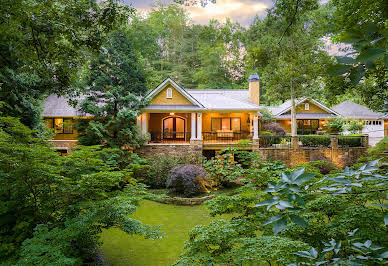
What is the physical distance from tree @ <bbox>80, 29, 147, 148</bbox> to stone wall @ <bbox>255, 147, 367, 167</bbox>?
8411mm

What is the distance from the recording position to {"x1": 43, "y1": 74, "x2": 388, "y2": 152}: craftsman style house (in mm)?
15312

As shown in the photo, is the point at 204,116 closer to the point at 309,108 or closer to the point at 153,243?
the point at 309,108

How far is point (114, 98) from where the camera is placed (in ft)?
43.2

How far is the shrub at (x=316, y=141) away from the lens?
1566 cm

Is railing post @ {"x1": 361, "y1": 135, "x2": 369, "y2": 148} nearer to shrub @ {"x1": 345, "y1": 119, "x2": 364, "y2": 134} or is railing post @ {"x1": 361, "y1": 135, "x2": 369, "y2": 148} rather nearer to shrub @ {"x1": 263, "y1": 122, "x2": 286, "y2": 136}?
shrub @ {"x1": 345, "y1": 119, "x2": 364, "y2": 134}

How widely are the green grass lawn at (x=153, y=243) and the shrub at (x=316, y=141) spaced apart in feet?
33.1

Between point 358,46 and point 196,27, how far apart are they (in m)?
35.0

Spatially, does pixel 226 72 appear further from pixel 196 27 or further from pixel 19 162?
pixel 19 162

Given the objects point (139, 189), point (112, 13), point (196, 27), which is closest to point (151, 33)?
point (196, 27)

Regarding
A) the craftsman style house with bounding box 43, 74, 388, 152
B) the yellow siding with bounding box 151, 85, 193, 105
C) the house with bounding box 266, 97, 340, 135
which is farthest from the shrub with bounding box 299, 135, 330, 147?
the yellow siding with bounding box 151, 85, 193, 105

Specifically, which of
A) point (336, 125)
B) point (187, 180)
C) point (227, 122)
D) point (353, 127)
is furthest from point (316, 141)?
point (187, 180)

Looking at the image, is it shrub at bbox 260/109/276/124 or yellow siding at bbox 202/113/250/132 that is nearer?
yellow siding at bbox 202/113/250/132

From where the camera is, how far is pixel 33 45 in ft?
17.9

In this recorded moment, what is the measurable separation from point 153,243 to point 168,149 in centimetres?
819
